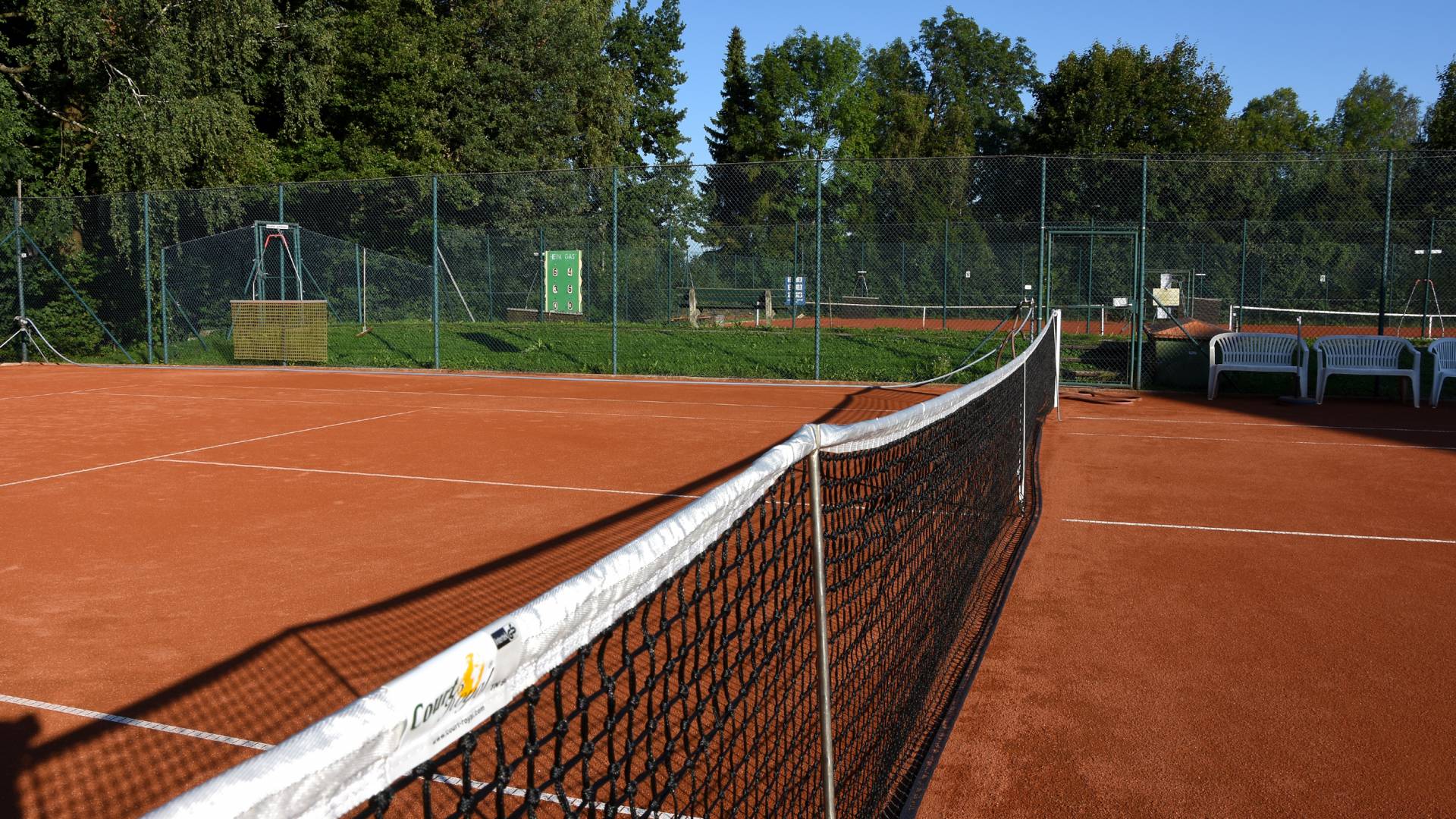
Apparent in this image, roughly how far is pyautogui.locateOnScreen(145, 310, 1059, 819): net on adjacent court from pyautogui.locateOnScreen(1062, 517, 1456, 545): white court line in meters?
0.48

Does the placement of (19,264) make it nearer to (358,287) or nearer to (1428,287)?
(358,287)

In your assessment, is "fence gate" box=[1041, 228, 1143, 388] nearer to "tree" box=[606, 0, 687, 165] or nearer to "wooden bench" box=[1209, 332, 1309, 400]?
"wooden bench" box=[1209, 332, 1309, 400]

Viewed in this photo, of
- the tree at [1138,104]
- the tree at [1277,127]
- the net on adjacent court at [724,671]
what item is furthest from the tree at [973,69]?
the net on adjacent court at [724,671]

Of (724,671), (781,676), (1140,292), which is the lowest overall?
(781,676)

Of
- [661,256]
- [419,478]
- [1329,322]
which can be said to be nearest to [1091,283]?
[1329,322]

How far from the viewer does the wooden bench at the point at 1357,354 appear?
12.7 m

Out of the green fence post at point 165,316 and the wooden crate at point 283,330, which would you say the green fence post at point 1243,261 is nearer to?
the wooden crate at point 283,330

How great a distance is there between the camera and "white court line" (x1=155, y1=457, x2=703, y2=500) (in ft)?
24.8

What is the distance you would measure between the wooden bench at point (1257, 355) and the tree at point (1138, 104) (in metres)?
26.3

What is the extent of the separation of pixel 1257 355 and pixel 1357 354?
42.7 inches

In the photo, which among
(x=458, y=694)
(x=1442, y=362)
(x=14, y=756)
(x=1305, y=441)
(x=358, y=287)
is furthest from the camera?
(x=358, y=287)

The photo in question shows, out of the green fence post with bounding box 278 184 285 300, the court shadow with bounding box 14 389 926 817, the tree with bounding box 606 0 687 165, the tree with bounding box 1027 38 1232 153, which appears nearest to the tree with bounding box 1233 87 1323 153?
the tree with bounding box 1027 38 1232 153

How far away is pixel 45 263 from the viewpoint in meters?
20.0

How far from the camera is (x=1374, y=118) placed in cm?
6888
